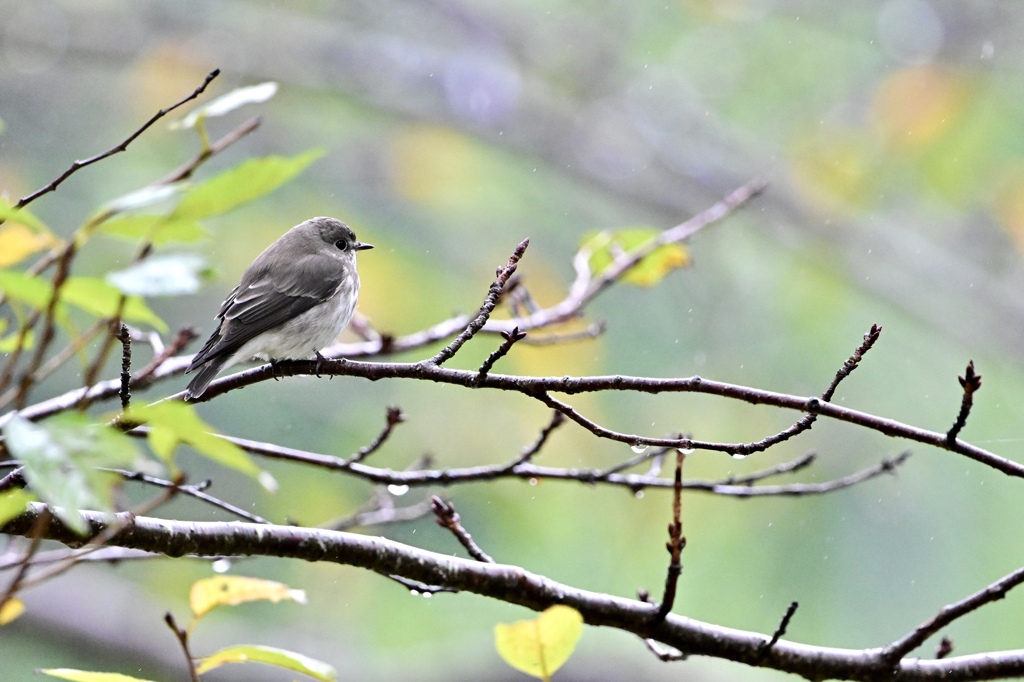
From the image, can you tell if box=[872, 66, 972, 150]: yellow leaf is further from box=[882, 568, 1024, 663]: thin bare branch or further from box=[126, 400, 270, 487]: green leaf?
box=[126, 400, 270, 487]: green leaf

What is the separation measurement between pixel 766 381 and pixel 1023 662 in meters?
7.10

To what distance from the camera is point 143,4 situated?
9.42 meters

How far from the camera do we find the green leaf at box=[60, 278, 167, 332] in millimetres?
994

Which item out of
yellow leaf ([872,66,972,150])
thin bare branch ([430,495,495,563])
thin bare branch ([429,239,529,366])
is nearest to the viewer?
thin bare branch ([429,239,529,366])

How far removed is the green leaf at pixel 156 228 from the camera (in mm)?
1021

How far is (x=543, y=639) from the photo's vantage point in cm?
147

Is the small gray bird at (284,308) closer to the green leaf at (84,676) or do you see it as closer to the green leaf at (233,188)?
the green leaf at (84,676)

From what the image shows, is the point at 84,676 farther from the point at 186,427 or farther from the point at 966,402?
the point at 966,402

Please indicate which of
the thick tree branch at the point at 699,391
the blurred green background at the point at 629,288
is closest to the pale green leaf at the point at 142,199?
the thick tree branch at the point at 699,391

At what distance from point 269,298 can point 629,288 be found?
252 inches

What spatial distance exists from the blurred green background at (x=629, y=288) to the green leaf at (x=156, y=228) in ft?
22.9

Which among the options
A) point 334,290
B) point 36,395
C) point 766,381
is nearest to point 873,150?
point 766,381

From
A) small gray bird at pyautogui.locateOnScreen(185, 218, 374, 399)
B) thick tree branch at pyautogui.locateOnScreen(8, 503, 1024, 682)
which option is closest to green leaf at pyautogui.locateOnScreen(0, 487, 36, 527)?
thick tree branch at pyautogui.locateOnScreen(8, 503, 1024, 682)

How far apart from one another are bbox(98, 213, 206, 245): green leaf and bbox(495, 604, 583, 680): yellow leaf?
74cm
